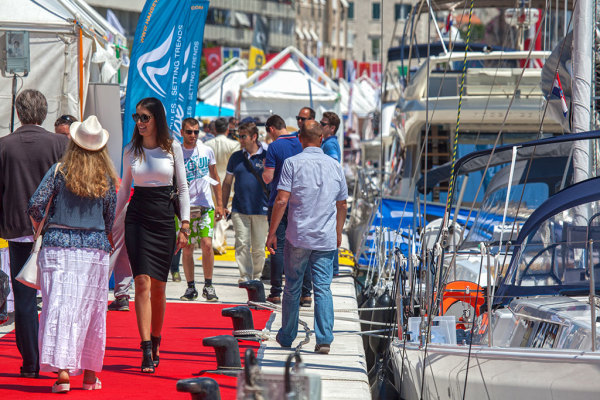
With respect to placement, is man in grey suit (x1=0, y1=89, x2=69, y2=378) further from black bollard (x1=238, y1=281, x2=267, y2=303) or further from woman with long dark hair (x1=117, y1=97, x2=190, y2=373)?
black bollard (x1=238, y1=281, x2=267, y2=303)

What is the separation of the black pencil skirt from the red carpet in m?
0.75

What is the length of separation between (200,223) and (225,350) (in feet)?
12.8

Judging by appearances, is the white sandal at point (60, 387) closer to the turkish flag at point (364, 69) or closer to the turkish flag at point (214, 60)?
the turkish flag at point (214, 60)

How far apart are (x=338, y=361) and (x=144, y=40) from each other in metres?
5.34

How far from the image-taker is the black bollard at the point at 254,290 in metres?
10.2

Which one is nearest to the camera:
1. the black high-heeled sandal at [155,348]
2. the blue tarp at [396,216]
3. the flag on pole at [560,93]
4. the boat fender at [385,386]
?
the black high-heeled sandal at [155,348]

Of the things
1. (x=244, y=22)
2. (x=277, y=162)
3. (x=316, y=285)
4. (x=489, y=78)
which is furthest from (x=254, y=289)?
(x=244, y=22)

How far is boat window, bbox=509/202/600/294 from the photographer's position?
7091mm

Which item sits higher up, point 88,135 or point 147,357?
point 88,135

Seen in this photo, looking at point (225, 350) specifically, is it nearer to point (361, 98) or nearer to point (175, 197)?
point (175, 197)

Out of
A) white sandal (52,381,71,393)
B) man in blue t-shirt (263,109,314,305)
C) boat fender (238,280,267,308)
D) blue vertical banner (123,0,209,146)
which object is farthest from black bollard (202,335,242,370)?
blue vertical banner (123,0,209,146)

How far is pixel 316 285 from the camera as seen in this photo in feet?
26.1

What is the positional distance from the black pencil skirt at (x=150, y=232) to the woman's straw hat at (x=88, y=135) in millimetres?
808

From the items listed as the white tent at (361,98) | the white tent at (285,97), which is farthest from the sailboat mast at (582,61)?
the white tent at (361,98)
